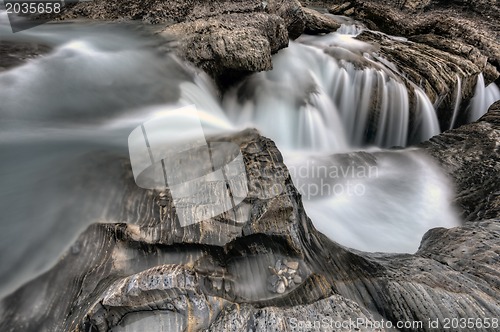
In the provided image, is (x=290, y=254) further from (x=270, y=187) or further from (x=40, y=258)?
(x=40, y=258)

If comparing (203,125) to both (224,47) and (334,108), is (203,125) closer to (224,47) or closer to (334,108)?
(224,47)

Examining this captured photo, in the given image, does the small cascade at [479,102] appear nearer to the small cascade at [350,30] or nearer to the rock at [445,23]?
the rock at [445,23]

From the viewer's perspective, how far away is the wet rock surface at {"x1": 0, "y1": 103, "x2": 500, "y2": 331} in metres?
2.09

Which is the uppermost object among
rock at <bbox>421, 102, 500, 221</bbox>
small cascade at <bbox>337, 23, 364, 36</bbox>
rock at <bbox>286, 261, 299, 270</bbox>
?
small cascade at <bbox>337, 23, 364, 36</bbox>

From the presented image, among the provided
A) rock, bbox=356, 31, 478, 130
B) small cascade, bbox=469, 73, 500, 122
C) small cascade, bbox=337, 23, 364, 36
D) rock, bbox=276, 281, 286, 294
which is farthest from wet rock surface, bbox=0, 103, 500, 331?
small cascade, bbox=337, 23, 364, 36

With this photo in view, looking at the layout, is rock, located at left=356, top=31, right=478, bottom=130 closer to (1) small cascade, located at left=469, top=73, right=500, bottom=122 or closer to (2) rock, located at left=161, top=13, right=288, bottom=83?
(1) small cascade, located at left=469, top=73, right=500, bottom=122

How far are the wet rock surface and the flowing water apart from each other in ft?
0.97

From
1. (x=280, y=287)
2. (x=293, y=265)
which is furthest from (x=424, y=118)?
(x=280, y=287)

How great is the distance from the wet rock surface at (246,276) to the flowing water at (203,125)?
11.7 inches

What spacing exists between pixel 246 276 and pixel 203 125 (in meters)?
2.84

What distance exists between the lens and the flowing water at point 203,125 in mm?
2973

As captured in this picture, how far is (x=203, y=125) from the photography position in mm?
4789

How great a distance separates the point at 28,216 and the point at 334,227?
11.7ft

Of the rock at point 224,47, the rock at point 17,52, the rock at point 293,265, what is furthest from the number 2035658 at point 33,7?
the rock at point 293,265
